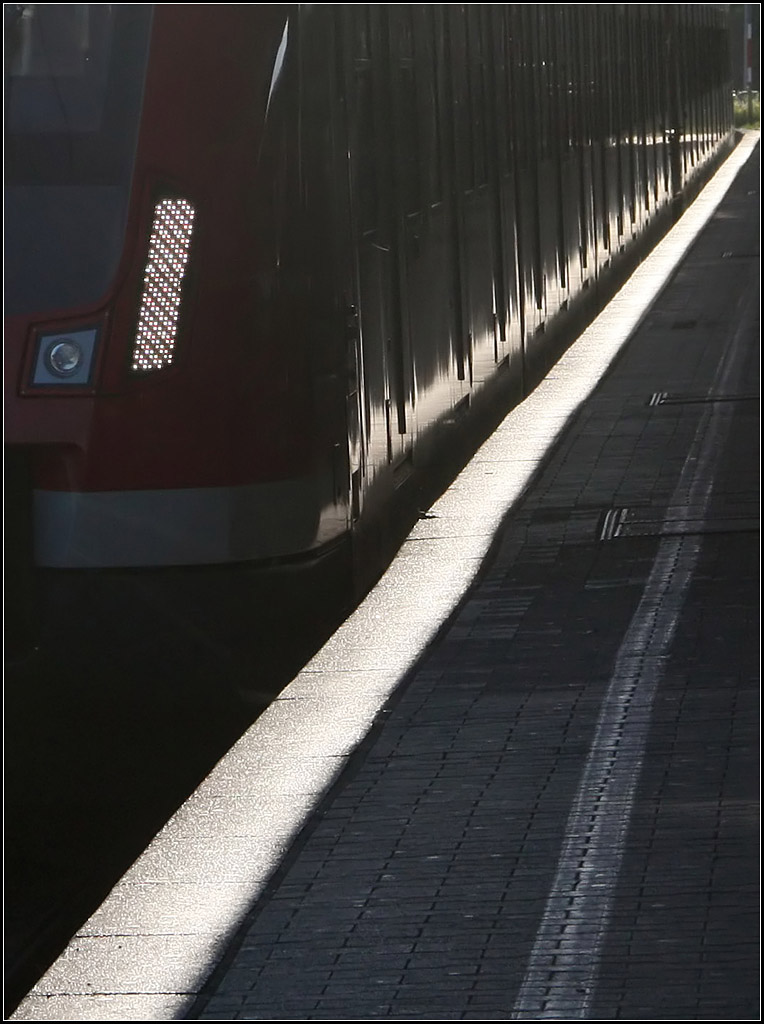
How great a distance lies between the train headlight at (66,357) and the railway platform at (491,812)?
1.11m

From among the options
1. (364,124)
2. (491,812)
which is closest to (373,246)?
(364,124)

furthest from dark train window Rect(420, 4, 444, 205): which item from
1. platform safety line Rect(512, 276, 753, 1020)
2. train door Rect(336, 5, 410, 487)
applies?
platform safety line Rect(512, 276, 753, 1020)

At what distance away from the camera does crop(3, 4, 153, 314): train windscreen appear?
17.3 ft

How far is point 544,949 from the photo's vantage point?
13.2ft

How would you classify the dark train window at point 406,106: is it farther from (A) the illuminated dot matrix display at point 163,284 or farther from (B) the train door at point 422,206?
(A) the illuminated dot matrix display at point 163,284

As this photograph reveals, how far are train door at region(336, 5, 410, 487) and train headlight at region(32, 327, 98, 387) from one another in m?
1.35

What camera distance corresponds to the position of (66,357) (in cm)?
527

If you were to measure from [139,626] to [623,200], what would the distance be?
1483 centimetres

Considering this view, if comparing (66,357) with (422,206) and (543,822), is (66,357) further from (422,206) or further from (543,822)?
(422,206)

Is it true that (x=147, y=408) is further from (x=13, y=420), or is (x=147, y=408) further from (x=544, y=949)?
(x=544, y=949)

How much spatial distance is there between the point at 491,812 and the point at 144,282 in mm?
1620

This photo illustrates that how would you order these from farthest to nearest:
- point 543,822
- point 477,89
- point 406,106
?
point 477,89 < point 406,106 < point 543,822

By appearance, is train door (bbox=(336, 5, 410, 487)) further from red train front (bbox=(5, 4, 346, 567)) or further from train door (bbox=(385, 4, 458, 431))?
red train front (bbox=(5, 4, 346, 567))

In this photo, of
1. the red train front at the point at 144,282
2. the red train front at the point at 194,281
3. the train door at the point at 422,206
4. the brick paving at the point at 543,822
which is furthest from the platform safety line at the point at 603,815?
the train door at the point at 422,206
